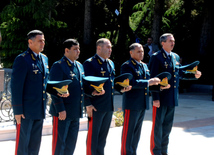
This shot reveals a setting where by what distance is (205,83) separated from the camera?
773 inches

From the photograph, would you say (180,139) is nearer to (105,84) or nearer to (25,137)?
(105,84)

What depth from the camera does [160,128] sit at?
648cm

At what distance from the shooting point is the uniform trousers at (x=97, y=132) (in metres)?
5.74

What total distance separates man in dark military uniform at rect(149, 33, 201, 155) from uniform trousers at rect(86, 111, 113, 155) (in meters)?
1.01

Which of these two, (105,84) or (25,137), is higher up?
(105,84)

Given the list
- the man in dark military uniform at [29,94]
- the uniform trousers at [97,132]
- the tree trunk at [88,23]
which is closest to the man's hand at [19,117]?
the man in dark military uniform at [29,94]

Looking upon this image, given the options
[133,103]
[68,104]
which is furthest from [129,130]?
[68,104]

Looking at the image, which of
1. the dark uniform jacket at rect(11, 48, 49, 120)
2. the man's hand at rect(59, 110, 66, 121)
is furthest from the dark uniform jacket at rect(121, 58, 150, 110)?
the dark uniform jacket at rect(11, 48, 49, 120)

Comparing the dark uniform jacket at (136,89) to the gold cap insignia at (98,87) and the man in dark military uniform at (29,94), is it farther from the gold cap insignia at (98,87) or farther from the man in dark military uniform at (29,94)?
the man in dark military uniform at (29,94)

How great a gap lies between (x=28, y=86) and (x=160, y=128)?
242 cm

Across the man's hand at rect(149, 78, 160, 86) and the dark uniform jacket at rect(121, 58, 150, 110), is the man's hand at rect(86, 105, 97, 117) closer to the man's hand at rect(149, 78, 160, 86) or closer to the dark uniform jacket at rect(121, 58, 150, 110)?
the dark uniform jacket at rect(121, 58, 150, 110)

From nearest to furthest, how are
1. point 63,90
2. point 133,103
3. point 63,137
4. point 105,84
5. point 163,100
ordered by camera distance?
point 63,90
point 63,137
point 105,84
point 133,103
point 163,100

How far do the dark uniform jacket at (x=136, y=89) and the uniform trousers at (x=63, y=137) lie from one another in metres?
1.07

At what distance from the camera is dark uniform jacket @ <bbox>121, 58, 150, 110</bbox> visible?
6005 mm
